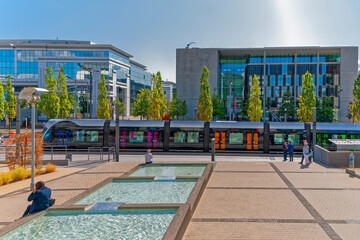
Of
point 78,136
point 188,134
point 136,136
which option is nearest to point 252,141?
point 188,134

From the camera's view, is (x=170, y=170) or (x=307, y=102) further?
(x=307, y=102)

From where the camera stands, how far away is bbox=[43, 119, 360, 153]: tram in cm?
2842

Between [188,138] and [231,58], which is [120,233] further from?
[231,58]

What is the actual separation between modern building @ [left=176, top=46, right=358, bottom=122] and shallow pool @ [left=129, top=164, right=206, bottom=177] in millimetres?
48605

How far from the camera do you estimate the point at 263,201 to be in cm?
1219

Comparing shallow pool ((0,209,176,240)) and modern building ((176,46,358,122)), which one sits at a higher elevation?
modern building ((176,46,358,122))

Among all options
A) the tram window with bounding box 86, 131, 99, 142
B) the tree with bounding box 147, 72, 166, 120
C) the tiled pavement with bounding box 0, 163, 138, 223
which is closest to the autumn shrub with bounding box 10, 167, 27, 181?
the tiled pavement with bounding box 0, 163, 138, 223

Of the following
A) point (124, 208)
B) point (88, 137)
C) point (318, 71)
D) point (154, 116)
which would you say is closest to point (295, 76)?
point (318, 71)

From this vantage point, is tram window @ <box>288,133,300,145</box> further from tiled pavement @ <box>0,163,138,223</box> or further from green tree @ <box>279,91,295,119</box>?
green tree @ <box>279,91,295,119</box>

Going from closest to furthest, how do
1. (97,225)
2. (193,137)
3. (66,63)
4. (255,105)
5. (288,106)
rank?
(97,225) < (193,137) < (255,105) < (288,106) < (66,63)

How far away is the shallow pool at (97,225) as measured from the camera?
8.29m

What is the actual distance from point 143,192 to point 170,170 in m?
5.82

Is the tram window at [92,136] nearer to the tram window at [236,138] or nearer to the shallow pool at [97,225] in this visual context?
the tram window at [236,138]

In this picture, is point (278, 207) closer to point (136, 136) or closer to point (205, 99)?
point (136, 136)
